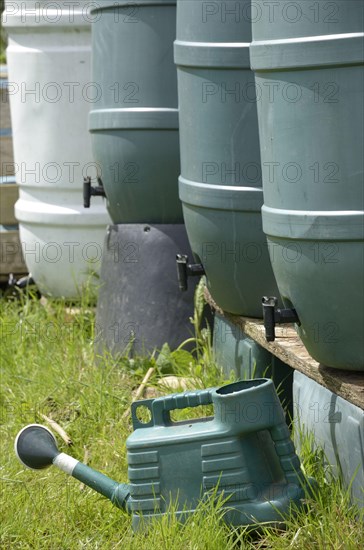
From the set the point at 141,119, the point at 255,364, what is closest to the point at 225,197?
the point at 255,364

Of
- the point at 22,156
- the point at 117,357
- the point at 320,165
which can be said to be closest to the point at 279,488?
the point at 320,165

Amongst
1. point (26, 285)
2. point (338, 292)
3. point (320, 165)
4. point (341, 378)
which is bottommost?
point (26, 285)

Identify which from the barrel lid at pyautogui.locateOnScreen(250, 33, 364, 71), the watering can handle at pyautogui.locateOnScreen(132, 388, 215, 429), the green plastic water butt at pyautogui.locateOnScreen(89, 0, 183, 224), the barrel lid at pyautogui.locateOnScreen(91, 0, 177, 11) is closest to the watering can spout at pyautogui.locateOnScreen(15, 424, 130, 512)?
the watering can handle at pyautogui.locateOnScreen(132, 388, 215, 429)

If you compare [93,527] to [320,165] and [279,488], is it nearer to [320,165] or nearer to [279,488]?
[279,488]

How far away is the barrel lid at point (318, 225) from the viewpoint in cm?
221

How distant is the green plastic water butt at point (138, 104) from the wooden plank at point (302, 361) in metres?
0.67

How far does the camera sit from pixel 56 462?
2.51 meters

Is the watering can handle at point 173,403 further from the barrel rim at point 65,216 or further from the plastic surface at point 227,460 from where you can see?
the barrel rim at point 65,216

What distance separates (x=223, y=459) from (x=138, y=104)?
1.60m

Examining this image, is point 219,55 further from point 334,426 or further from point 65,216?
point 65,216

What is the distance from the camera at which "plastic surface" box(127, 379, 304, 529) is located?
7.47 feet

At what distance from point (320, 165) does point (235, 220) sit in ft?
2.24

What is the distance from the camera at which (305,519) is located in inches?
88.2

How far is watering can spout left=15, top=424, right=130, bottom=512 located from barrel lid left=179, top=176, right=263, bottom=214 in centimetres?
77
